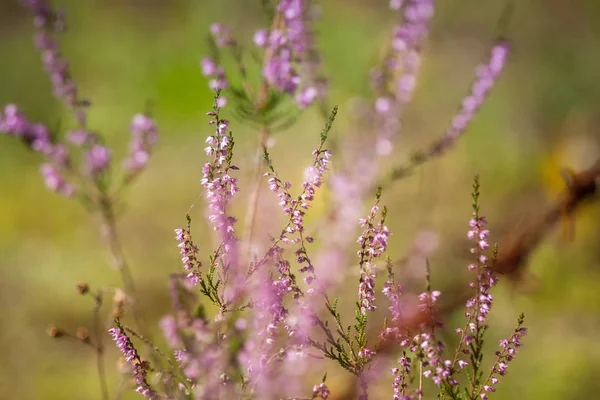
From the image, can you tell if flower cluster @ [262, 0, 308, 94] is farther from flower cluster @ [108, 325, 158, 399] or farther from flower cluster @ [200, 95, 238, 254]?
flower cluster @ [108, 325, 158, 399]

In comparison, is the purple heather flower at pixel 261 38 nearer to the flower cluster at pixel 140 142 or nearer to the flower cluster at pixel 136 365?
the flower cluster at pixel 140 142

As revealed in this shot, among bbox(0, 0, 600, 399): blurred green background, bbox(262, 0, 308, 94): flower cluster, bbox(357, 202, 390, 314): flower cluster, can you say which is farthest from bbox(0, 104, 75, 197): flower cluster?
bbox(0, 0, 600, 399): blurred green background

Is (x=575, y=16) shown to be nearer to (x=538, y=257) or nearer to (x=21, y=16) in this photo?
(x=538, y=257)

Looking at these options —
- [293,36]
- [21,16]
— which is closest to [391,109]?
[293,36]

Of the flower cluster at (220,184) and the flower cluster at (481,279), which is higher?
the flower cluster at (220,184)

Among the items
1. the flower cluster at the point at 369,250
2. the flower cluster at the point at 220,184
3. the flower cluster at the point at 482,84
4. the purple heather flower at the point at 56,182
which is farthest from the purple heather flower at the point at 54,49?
the flower cluster at the point at 482,84

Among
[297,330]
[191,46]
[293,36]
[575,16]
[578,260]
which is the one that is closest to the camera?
[297,330]

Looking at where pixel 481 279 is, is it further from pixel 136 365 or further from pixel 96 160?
pixel 96 160
